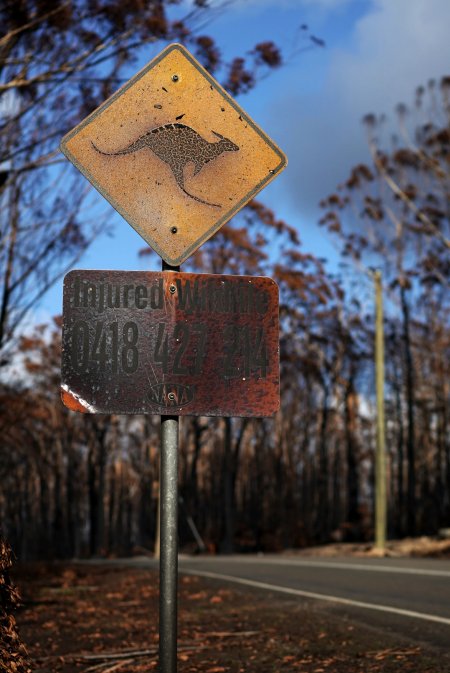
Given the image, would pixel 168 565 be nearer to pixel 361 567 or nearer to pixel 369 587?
pixel 369 587

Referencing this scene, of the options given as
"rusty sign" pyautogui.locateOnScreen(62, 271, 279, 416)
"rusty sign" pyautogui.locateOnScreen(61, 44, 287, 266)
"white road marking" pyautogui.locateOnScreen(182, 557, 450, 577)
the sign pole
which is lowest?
"white road marking" pyautogui.locateOnScreen(182, 557, 450, 577)

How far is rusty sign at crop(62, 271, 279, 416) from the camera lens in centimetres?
328

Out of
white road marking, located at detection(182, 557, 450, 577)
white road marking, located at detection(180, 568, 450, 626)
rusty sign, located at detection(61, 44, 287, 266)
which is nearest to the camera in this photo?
rusty sign, located at detection(61, 44, 287, 266)

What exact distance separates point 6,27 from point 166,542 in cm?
1157

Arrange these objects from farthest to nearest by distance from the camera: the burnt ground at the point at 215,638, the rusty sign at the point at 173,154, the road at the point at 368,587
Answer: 1. the road at the point at 368,587
2. the burnt ground at the point at 215,638
3. the rusty sign at the point at 173,154

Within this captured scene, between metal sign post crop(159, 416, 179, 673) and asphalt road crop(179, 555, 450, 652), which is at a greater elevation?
metal sign post crop(159, 416, 179, 673)

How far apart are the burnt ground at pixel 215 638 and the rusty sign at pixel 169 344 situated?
10.2ft

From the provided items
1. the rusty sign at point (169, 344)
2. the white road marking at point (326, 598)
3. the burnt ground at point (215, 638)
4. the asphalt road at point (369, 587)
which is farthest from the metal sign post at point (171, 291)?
the white road marking at point (326, 598)

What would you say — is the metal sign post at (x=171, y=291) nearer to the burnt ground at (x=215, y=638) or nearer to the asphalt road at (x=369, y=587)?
the burnt ground at (x=215, y=638)

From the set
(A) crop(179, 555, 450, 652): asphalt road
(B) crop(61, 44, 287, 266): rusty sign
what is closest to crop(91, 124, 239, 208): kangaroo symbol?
(B) crop(61, 44, 287, 266): rusty sign

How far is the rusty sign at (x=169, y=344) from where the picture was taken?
3.28 m

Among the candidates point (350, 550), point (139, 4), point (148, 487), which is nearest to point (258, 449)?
point (148, 487)

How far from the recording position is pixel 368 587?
11609 millimetres

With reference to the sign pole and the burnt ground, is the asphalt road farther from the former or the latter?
the sign pole
